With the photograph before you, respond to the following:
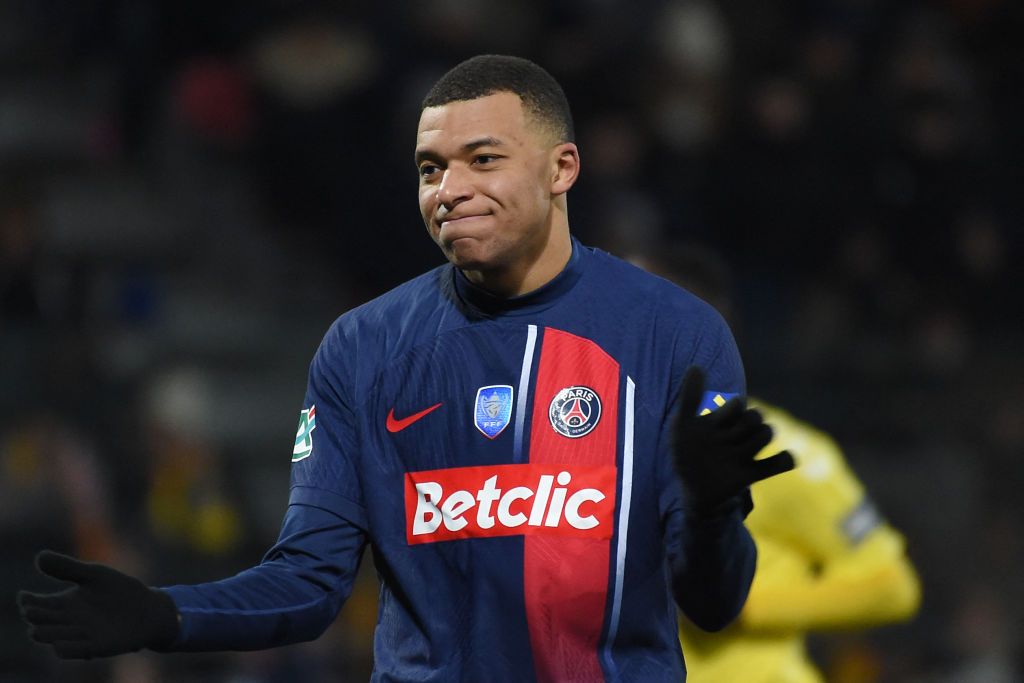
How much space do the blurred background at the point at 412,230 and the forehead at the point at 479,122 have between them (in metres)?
5.13

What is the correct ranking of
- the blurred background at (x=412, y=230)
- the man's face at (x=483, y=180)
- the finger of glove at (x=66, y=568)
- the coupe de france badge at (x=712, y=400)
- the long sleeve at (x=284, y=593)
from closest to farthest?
the finger of glove at (x=66, y=568) → the long sleeve at (x=284, y=593) → the coupe de france badge at (x=712, y=400) → the man's face at (x=483, y=180) → the blurred background at (x=412, y=230)

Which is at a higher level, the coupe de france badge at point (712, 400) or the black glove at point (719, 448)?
the coupe de france badge at point (712, 400)

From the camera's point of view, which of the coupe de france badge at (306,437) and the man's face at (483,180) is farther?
the coupe de france badge at (306,437)

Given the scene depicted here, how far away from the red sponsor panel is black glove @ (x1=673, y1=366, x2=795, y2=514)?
0.94 ft

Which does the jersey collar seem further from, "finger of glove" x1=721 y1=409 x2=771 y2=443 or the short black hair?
"finger of glove" x1=721 y1=409 x2=771 y2=443

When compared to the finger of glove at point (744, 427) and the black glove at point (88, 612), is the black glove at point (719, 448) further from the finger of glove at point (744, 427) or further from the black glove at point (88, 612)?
the black glove at point (88, 612)

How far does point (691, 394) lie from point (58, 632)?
1.06m

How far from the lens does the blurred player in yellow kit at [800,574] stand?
163 inches

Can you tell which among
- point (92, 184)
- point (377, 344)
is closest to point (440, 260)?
point (92, 184)

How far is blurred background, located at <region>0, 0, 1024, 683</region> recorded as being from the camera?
8.12m

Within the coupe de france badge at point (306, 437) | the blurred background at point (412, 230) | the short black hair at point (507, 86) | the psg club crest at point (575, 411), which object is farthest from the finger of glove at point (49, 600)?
the blurred background at point (412, 230)

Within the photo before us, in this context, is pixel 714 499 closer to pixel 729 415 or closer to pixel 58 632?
pixel 729 415

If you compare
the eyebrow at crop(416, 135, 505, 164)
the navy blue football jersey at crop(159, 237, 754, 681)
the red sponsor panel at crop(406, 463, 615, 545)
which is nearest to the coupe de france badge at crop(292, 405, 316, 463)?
the navy blue football jersey at crop(159, 237, 754, 681)

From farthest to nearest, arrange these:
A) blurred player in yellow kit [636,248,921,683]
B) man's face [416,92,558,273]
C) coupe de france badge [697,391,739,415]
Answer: blurred player in yellow kit [636,248,921,683], man's face [416,92,558,273], coupe de france badge [697,391,739,415]
